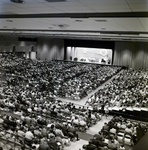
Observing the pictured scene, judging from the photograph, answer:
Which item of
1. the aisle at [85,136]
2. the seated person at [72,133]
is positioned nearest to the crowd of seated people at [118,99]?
the aisle at [85,136]

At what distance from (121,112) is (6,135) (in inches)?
320

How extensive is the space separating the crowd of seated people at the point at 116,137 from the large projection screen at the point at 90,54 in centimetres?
3003

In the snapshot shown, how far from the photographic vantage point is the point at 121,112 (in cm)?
1416

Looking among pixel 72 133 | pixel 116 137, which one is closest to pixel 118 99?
pixel 116 137

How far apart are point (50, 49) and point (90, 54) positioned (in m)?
8.68

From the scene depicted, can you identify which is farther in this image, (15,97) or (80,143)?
(15,97)

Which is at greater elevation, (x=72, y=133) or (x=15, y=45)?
(x=15, y=45)

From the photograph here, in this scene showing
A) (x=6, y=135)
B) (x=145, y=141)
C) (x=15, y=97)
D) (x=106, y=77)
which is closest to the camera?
(x=145, y=141)

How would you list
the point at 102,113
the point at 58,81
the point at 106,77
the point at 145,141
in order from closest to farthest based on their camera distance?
the point at 145,141 < the point at 102,113 < the point at 58,81 < the point at 106,77

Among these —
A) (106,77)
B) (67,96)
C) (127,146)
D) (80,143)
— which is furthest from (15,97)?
(106,77)

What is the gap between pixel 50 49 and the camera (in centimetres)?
4412

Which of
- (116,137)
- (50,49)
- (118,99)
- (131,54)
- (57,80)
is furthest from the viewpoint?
(50,49)

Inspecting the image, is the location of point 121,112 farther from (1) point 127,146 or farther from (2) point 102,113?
(1) point 127,146

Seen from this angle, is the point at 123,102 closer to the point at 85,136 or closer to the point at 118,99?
the point at 118,99
